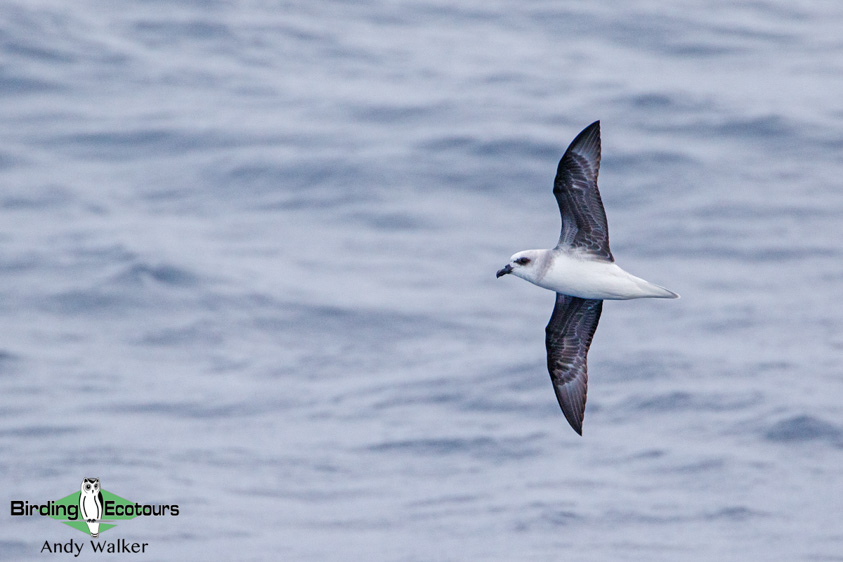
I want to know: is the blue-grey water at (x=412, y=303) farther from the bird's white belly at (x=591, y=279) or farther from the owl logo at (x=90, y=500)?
the bird's white belly at (x=591, y=279)

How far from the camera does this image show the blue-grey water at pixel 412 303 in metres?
25.5

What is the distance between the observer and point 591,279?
10500 mm

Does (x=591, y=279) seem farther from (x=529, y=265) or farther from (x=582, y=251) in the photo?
(x=529, y=265)

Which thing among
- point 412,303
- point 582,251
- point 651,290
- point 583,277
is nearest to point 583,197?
point 582,251

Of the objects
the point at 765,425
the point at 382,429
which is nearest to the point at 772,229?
the point at 765,425

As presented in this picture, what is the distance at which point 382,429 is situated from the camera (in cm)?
2698

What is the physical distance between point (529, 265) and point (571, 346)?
4.78 ft

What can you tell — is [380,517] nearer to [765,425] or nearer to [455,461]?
[455,461]

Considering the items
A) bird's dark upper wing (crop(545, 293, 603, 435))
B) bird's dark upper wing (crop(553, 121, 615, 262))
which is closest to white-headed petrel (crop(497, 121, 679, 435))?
bird's dark upper wing (crop(553, 121, 615, 262))

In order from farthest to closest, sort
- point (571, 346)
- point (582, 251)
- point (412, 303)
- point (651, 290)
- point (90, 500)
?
point (412, 303) < point (90, 500) < point (571, 346) < point (582, 251) < point (651, 290)

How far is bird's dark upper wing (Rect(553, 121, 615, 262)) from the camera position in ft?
33.9

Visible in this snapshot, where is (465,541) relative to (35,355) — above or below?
below

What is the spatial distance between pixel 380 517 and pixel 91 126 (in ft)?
50.5

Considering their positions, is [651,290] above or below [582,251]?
below
